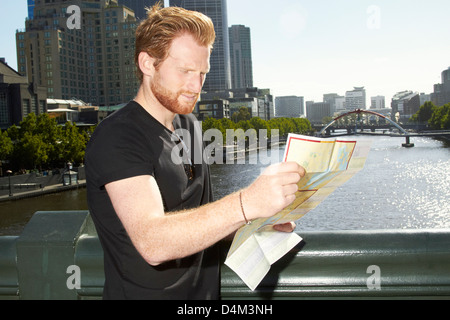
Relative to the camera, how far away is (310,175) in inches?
49.5

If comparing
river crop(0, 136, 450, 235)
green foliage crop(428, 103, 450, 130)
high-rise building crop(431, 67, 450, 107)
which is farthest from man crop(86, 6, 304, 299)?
high-rise building crop(431, 67, 450, 107)

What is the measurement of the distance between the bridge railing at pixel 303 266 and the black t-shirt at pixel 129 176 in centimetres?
48

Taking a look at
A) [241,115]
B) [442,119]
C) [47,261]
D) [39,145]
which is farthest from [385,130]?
[47,261]

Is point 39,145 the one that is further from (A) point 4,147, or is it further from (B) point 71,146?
(B) point 71,146

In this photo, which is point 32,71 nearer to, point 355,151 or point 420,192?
point 420,192

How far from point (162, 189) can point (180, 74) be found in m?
0.35

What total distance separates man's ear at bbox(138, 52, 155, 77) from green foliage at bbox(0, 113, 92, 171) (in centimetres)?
3367

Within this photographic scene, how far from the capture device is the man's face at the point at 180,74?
151cm

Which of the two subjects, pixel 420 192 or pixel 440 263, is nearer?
pixel 440 263

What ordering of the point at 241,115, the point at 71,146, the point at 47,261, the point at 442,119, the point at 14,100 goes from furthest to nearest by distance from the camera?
the point at 241,115, the point at 442,119, the point at 14,100, the point at 71,146, the point at 47,261
